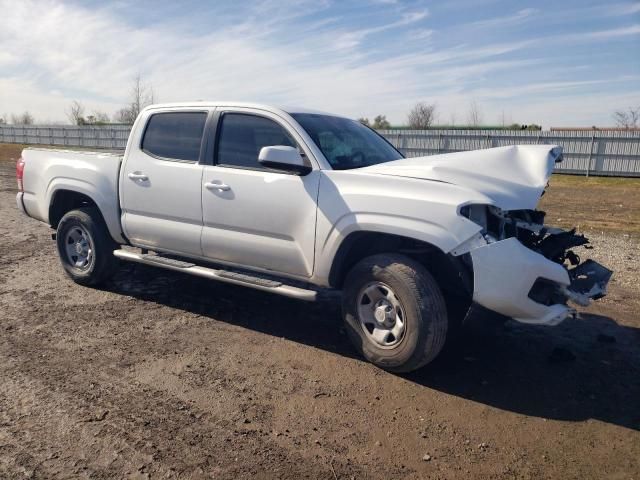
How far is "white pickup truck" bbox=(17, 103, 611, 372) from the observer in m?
3.77

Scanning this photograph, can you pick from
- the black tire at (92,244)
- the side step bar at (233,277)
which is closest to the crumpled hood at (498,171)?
the side step bar at (233,277)

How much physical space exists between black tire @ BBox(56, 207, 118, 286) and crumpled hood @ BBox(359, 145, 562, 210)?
10.2 ft

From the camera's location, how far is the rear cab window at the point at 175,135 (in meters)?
5.23

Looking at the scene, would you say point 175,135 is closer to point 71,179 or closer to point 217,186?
point 217,186

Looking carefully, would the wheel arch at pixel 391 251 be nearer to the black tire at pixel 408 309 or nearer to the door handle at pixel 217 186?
the black tire at pixel 408 309

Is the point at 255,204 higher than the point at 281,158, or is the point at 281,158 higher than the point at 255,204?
the point at 281,158

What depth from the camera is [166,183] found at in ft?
17.2

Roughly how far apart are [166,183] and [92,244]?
1.32 meters

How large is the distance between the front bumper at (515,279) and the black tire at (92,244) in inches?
158

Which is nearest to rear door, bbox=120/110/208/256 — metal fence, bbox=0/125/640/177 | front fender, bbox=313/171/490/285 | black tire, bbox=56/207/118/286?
black tire, bbox=56/207/118/286

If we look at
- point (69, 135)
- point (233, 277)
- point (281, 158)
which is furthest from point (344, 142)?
point (69, 135)

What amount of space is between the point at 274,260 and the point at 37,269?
12.5 ft

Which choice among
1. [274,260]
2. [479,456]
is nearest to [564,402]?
[479,456]

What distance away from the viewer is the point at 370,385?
3.98 m
